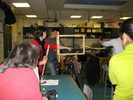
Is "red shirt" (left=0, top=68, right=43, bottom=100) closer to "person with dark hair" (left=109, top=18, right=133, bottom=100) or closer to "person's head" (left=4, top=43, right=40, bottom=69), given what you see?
"person's head" (left=4, top=43, right=40, bottom=69)

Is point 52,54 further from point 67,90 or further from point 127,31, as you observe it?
point 127,31

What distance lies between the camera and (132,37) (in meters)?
1.41

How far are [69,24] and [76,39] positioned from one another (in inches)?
43.4

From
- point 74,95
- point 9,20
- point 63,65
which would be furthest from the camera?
point 63,65

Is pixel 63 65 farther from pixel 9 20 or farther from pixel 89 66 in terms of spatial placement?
pixel 9 20

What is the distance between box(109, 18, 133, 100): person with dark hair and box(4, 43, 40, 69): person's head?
0.59 metres

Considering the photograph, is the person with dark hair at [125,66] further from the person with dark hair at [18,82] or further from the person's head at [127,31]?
the person with dark hair at [18,82]

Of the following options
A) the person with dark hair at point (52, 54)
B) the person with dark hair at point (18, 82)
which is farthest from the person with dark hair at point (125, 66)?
the person with dark hair at point (52, 54)

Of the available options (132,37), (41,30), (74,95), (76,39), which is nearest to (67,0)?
(41,30)

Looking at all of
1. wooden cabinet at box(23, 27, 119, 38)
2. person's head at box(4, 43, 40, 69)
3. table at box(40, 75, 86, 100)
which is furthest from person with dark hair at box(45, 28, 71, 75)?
wooden cabinet at box(23, 27, 119, 38)

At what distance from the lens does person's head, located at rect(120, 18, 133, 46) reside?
4.58 feet

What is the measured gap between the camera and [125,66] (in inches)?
54.6

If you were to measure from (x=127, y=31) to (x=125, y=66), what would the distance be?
0.25 metres

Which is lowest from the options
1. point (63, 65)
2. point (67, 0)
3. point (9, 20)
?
point (63, 65)
